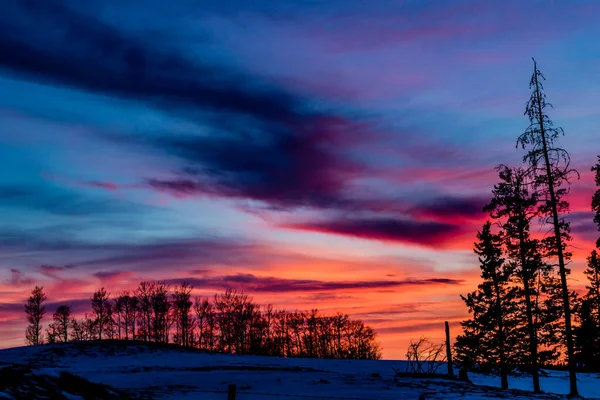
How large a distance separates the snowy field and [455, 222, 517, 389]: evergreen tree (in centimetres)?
489

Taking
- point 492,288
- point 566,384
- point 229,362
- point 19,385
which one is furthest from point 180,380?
point 566,384

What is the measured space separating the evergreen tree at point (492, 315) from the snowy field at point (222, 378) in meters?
4.89

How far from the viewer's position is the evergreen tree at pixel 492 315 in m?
42.1

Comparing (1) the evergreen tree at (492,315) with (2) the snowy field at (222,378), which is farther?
(1) the evergreen tree at (492,315)

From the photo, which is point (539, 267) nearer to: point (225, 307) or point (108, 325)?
point (225, 307)

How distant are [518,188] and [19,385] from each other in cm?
3766

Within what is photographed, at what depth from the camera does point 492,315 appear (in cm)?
4362

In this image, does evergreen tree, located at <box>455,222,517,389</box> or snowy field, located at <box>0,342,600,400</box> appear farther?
evergreen tree, located at <box>455,222,517,389</box>

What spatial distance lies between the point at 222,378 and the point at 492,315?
932 inches

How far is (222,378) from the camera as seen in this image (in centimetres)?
3238

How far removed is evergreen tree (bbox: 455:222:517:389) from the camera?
42062mm

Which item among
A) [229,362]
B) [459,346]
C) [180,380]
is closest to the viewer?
[180,380]

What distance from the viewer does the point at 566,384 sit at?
4744cm

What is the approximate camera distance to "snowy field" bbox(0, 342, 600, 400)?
25.1 meters
